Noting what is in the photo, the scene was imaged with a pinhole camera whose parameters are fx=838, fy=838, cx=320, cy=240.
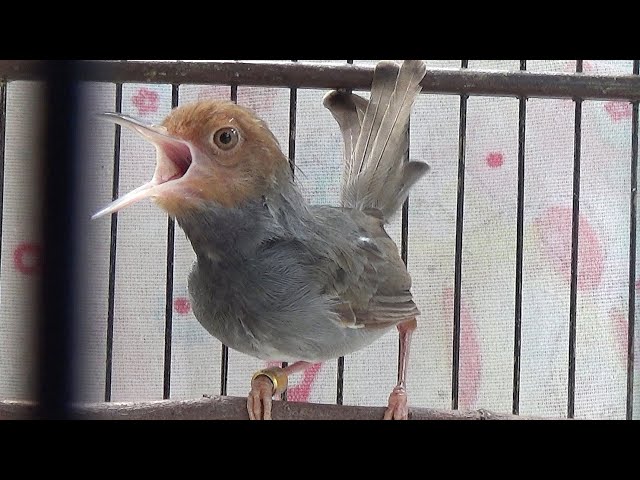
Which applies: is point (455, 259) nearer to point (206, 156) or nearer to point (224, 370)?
point (224, 370)

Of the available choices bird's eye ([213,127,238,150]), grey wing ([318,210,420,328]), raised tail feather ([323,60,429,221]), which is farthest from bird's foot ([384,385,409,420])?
bird's eye ([213,127,238,150])

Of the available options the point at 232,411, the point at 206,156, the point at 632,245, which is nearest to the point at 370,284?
the point at 232,411

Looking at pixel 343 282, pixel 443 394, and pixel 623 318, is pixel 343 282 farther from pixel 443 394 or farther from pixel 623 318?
pixel 623 318

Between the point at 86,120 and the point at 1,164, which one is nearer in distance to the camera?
the point at 86,120

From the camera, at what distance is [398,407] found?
5.30ft

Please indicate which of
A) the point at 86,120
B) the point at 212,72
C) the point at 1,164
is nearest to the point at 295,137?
the point at 212,72

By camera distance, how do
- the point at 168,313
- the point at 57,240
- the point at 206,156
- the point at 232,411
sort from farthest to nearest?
the point at 168,313 → the point at 232,411 → the point at 57,240 → the point at 206,156

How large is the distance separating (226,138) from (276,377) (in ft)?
1.71

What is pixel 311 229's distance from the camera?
60.3 inches

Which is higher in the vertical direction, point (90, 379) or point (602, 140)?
point (602, 140)

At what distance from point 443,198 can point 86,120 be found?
82 centimetres

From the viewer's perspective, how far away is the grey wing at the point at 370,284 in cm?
160

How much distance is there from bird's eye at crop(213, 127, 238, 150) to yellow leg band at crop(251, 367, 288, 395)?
499 millimetres

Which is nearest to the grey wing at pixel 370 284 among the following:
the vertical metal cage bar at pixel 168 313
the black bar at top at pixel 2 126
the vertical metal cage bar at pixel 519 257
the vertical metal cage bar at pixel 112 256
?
the vertical metal cage bar at pixel 519 257
